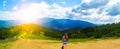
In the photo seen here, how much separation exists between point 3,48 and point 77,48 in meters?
9.24

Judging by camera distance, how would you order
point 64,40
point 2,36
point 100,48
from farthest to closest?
point 2,36 < point 100,48 < point 64,40

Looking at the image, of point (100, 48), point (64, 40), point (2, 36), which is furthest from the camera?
point (2, 36)

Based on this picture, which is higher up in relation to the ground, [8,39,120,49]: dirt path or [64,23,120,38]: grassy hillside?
[8,39,120,49]: dirt path

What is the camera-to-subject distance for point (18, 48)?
3862 centimetres

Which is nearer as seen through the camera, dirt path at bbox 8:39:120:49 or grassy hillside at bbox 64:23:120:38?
dirt path at bbox 8:39:120:49

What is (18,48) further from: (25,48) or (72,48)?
(72,48)

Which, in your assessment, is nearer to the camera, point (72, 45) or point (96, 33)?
point (72, 45)

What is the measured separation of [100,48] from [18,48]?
995 cm

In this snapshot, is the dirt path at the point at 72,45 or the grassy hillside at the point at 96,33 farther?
the grassy hillside at the point at 96,33

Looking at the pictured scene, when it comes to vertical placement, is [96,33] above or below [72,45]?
below

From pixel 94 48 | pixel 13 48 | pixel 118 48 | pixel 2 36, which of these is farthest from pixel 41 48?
pixel 2 36

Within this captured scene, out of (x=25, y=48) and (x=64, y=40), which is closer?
(x=64, y=40)

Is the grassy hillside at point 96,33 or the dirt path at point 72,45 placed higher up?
the dirt path at point 72,45

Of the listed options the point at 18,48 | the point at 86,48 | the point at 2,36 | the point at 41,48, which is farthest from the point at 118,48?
the point at 2,36
